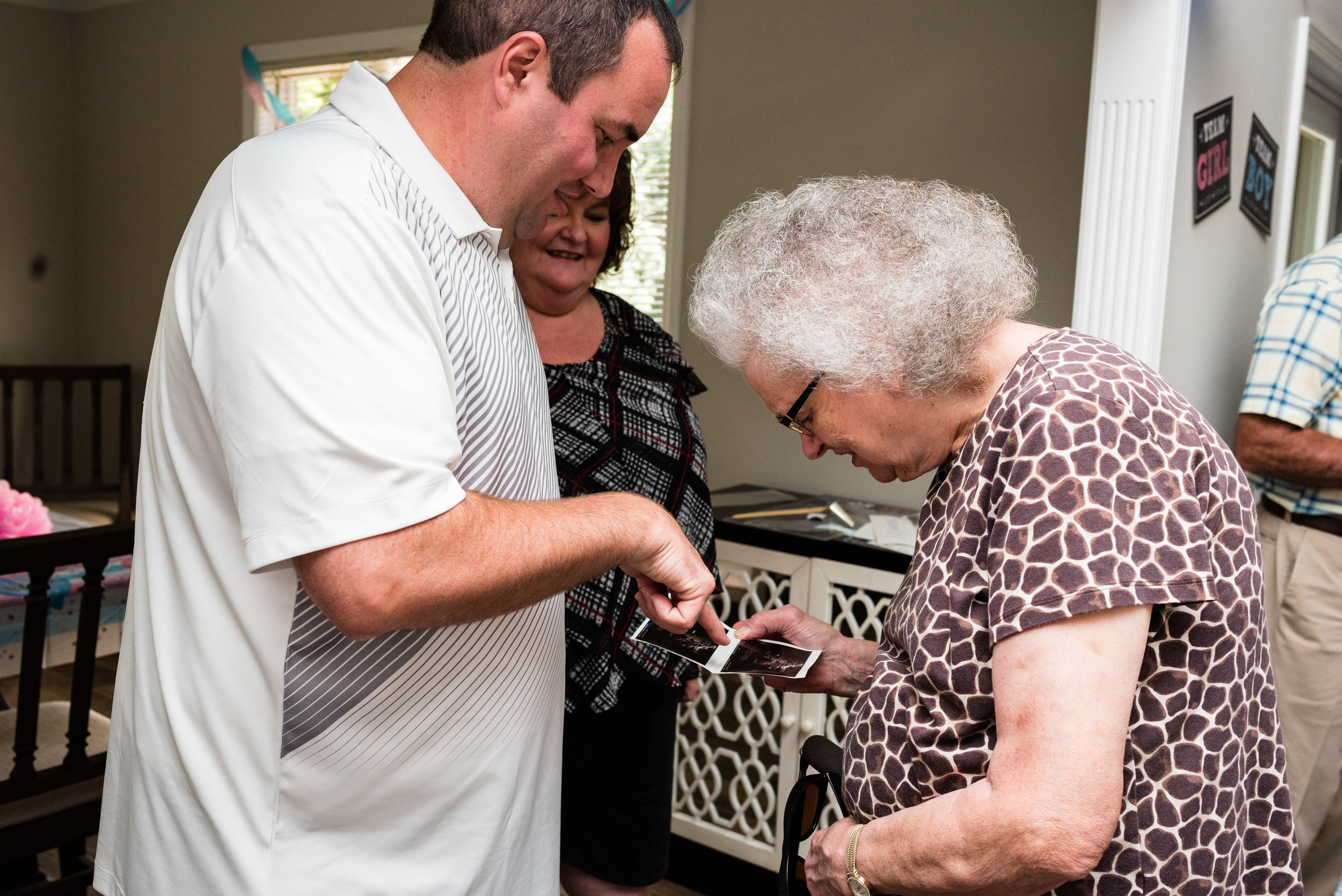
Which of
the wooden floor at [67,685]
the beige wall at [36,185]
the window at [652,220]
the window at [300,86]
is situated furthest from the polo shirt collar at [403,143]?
the beige wall at [36,185]

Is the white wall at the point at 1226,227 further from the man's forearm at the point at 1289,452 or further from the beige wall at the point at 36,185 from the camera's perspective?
the beige wall at the point at 36,185

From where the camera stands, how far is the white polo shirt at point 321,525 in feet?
2.78

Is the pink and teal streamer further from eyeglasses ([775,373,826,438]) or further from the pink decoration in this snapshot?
eyeglasses ([775,373,826,438])

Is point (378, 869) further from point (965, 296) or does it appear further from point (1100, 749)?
point (965, 296)

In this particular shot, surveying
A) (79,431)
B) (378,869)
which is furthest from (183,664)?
(79,431)

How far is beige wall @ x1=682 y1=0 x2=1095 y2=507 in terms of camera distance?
288 centimetres

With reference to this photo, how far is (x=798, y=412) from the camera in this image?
1.23 m

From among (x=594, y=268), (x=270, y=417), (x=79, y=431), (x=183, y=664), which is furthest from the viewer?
(x=79, y=431)

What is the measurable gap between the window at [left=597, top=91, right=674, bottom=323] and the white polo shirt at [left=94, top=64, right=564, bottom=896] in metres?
2.52

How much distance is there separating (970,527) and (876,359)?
0.70 feet

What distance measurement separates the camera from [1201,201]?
202cm

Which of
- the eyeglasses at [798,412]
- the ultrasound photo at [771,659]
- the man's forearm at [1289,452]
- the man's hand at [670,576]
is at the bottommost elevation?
the ultrasound photo at [771,659]

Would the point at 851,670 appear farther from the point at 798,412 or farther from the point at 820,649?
the point at 798,412

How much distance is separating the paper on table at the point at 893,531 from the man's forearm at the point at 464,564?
1.59m
